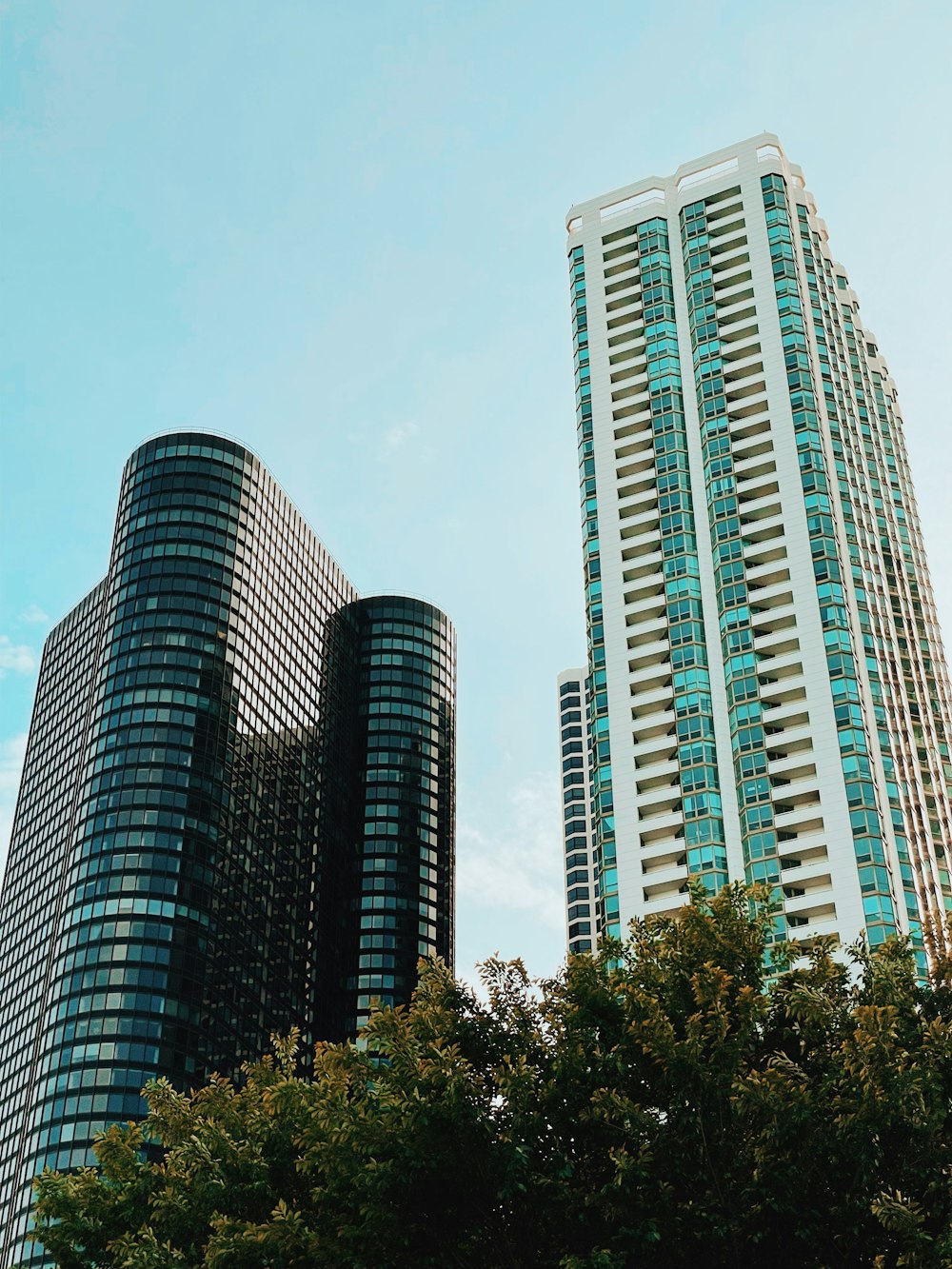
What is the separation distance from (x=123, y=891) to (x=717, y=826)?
51.5 m

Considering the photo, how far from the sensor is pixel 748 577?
9912cm

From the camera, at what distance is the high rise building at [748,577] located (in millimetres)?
88875

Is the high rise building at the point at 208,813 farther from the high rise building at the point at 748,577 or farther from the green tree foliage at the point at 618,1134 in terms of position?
the green tree foliage at the point at 618,1134

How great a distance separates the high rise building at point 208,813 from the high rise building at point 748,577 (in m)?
37.7

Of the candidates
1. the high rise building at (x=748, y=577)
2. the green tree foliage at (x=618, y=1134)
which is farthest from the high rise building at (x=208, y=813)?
the green tree foliage at (x=618, y=1134)

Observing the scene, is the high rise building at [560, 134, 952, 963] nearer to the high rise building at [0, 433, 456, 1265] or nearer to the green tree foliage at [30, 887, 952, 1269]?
the high rise building at [0, 433, 456, 1265]

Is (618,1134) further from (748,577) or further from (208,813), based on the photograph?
(208,813)

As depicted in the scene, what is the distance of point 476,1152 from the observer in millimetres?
24969

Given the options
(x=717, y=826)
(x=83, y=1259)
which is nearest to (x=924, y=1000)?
(x=83, y=1259)

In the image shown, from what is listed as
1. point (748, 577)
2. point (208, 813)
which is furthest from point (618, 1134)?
point (208, 813)

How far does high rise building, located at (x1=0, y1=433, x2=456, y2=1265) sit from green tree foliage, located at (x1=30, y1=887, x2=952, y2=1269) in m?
84.9

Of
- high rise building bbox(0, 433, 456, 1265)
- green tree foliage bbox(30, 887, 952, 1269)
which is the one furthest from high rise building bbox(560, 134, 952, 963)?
green tree foliage bbox(30, 887, 952, 1269)

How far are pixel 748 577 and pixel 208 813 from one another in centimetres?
5307

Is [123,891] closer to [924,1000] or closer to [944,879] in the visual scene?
[944,879]
